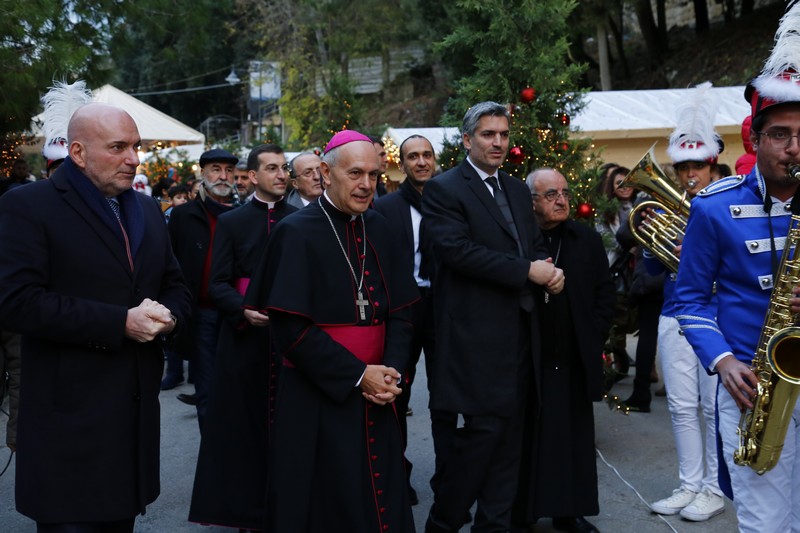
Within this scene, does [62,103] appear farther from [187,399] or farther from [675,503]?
[675,503]

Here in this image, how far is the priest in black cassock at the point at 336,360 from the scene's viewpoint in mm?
3840

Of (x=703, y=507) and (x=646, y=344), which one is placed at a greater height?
(x=646, y=344)

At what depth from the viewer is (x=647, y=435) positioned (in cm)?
743

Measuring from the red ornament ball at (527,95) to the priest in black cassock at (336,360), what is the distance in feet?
10.4

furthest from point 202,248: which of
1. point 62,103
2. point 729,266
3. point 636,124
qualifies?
point 636,124

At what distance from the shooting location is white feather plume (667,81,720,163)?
575 cm

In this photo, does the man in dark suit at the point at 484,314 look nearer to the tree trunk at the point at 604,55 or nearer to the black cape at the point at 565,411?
the black cape at the point at 565,411

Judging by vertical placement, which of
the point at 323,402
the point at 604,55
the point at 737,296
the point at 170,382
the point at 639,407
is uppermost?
the point at 604,55

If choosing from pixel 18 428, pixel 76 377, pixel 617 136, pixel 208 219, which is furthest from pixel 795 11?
pixel 617 136

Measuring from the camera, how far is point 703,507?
5.44 m

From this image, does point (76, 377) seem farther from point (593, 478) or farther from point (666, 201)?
point (666, 201)

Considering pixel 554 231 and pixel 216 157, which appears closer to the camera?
pixel 554 231

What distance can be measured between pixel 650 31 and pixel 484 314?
26390mm

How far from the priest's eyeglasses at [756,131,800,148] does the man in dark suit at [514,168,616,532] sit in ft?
6.59
